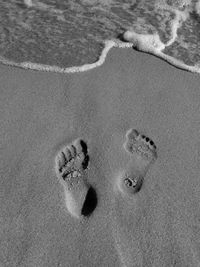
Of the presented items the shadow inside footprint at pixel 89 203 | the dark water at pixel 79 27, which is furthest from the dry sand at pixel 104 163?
the dark water at pixel 79 27

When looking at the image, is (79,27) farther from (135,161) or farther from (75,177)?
(75,177)

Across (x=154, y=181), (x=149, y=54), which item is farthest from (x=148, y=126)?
(x=149, y=54)

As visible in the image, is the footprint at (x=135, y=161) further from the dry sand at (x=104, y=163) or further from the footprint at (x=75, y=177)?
the footprint at (x=75, y=177)

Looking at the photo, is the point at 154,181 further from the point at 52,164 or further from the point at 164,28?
the point at 164,28

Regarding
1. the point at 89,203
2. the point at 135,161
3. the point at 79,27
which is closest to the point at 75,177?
the point at 89,203

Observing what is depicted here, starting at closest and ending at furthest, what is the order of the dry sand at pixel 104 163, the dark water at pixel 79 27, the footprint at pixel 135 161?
the dry sand at pixel 104 163 → the footprint at pixel 135 161 → the dark water at pixel 79 27
